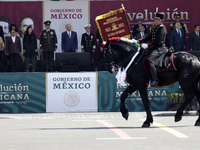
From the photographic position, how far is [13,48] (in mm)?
20641

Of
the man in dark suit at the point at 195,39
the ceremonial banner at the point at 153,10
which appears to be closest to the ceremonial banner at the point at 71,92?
the ceremonial banner at the point at 153,10

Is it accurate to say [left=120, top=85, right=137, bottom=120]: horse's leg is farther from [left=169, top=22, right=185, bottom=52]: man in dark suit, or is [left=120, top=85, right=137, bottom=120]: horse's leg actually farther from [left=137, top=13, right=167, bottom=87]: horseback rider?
[left=169, top=22, right=185, bottom=52]: man in dark suit

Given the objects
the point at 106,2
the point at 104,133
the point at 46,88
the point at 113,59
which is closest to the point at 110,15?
the point at 106,2

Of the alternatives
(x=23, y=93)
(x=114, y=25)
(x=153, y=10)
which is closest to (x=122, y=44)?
(x=23, y=93)

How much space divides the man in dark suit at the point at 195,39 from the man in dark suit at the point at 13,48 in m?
7.92

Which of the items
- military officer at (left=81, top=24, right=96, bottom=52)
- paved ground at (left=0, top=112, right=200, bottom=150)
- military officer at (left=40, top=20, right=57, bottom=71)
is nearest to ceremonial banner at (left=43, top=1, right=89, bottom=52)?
military officer at (left=81, top=24, right=96, bottom=52)

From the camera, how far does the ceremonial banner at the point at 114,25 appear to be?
19837 millimetres

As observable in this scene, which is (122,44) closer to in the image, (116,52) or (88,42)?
(116,52)

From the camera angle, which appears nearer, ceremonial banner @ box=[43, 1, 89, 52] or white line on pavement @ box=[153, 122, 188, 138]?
white line on pavement @ box=[153, 122, 188, 138]

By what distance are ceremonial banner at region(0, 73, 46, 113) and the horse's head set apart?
19.6ft

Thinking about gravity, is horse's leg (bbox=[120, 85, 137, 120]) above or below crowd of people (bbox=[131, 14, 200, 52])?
below

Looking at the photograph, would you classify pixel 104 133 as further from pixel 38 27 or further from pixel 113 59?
pixel 38 27

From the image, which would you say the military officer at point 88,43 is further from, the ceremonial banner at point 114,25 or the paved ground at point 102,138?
the paved ground at point 102,138

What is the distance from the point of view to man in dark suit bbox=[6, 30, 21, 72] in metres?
20.7
